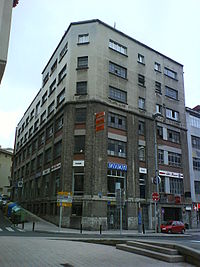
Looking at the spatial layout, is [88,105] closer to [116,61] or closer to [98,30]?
[116,61]

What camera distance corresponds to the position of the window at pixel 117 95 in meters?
33.5

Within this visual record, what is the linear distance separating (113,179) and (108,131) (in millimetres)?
5510

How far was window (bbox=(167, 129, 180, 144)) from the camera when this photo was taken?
38200 mm

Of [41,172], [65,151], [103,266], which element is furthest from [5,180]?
[103,266]

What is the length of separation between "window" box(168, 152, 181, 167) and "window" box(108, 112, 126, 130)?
8.53 m

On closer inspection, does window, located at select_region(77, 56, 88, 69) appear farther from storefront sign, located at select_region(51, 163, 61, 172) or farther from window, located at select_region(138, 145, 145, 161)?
window, located at select_region(138, 145, 145, 161)

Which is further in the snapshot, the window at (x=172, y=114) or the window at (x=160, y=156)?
the window at (x=172, y=114)

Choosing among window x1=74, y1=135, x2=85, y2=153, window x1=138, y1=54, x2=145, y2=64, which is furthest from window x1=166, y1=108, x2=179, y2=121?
window x1=74, y1=135, x2=85, y2=153

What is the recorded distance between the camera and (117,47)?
3581 cm

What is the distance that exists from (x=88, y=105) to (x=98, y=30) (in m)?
10.1

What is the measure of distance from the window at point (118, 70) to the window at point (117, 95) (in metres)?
2.15

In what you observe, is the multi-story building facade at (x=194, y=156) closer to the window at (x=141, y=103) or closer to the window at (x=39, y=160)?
the window at (x=141, y=103)

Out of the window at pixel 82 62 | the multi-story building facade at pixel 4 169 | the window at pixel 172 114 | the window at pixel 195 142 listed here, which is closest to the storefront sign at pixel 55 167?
the window at pixel 82 62

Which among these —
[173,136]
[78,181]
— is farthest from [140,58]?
[78,181]
